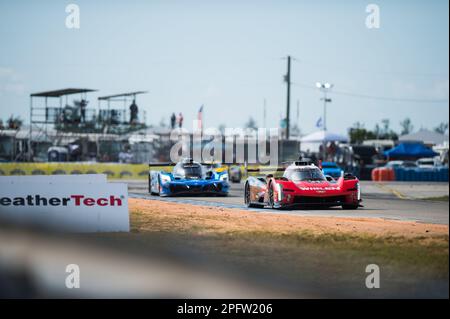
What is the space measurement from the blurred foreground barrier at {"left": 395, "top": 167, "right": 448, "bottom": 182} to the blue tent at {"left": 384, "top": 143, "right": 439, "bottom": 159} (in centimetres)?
1395

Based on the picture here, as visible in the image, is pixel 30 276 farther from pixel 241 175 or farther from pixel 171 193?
pixel 241 175

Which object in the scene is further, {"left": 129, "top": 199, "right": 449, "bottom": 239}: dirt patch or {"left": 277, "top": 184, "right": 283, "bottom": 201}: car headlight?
{"left": 277, "top": 184, "right": 283, "bottom": 201}: car headlight

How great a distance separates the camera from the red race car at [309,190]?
20219 mm

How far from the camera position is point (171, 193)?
27.2 m

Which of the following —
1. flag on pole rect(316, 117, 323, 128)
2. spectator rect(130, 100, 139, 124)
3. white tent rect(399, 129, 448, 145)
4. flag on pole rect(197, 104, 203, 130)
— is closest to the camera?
spectator rect(130, 100, 139, 124)

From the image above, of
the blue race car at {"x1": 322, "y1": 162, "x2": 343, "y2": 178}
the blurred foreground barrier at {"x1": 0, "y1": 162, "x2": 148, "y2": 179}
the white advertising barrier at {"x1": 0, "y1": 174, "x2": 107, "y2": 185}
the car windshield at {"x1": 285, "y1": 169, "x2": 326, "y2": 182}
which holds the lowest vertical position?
the blurred foreground barrier at {"x1": 0, "y1": 162, "x2": 148, "y2": 179}

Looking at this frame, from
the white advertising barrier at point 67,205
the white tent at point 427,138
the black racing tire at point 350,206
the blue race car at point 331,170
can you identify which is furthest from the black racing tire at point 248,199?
the white tent at point 427,138

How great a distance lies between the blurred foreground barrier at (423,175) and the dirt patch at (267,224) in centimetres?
3119

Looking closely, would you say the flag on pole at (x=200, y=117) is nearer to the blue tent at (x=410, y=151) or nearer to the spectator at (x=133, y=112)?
the spectator at (x=133, y=112)

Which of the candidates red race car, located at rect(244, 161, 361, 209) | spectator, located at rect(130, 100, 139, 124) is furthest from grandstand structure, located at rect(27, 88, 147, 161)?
red race car, located at rect(244, 161, 361, 209)

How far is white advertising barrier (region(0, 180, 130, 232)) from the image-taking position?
14.7m

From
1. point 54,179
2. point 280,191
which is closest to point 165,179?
point 280,191

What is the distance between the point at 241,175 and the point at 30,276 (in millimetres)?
34613

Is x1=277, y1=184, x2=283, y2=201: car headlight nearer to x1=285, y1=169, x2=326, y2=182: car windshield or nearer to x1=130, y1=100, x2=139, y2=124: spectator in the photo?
x1=285, y1=169, x2=326, y2=182: car windshield
